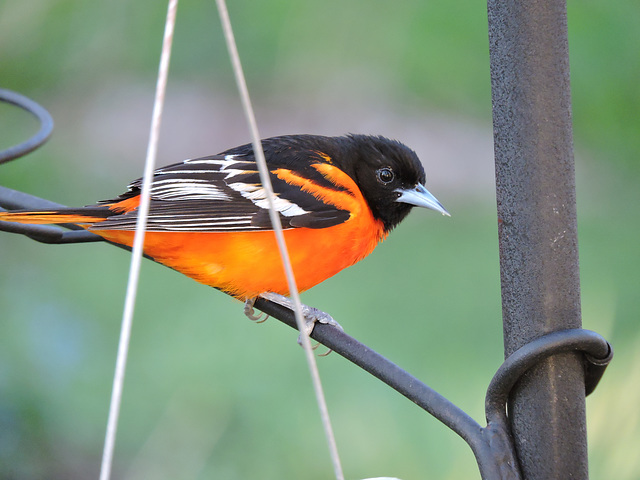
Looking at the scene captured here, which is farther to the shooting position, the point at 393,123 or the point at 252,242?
the point at 393,123

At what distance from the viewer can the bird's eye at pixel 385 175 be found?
2.09m

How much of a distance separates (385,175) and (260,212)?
42 cm

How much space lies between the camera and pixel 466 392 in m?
2.55

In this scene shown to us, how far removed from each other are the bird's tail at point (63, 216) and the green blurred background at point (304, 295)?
1.16 m

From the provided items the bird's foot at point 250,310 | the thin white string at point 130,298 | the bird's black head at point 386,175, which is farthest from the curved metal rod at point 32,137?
the thin white string at point 130,298

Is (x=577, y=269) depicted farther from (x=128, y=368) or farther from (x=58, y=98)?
(x=58, y=98)

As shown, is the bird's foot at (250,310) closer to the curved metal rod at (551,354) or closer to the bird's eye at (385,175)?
the bird's eye at (385,175)

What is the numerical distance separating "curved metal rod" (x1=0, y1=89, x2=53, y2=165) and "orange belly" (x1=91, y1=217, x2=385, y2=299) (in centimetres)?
33

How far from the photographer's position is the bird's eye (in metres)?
2.09

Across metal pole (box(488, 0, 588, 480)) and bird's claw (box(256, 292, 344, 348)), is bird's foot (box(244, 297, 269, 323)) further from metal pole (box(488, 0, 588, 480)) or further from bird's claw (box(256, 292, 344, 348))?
metal pole (box(488, 0, 588, 480))

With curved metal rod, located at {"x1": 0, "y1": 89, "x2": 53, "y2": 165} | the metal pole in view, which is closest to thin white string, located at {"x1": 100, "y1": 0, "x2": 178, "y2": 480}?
the metal pole

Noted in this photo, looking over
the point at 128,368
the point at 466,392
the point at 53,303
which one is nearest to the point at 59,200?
the point at 53,303

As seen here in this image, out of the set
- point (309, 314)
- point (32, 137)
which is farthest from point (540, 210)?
point (32, 137)

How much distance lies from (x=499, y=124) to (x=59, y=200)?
373 cm
